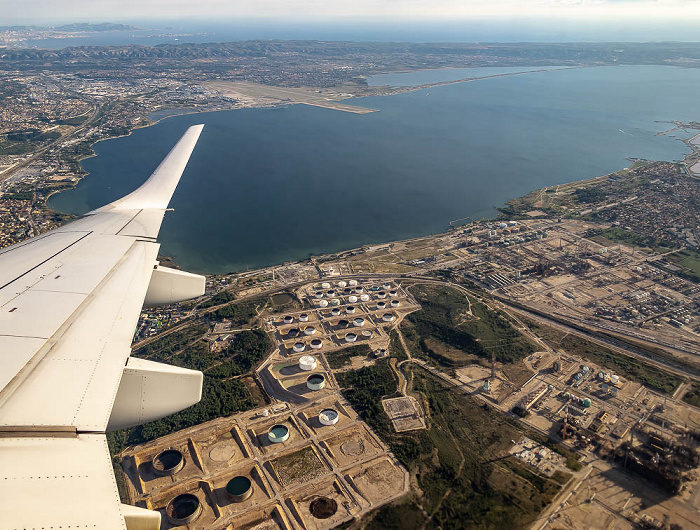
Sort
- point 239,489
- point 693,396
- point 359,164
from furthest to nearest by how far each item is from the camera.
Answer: point 359,164, point 693,396, point 239,489

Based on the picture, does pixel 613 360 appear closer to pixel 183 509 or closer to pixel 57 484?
pixel 183 509

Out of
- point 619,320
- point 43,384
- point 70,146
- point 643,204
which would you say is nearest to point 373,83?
point 70,146

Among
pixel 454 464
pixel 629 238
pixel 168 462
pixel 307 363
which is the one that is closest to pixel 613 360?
pixel 454 464

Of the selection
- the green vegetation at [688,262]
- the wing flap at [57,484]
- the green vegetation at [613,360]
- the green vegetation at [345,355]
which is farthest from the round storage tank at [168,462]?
the green vegetation at [688,262]

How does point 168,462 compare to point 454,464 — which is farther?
point 454,464

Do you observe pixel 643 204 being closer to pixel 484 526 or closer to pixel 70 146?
pixel 484 526

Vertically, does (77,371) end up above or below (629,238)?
above

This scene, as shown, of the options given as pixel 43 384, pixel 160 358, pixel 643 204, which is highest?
pixel 43 384
